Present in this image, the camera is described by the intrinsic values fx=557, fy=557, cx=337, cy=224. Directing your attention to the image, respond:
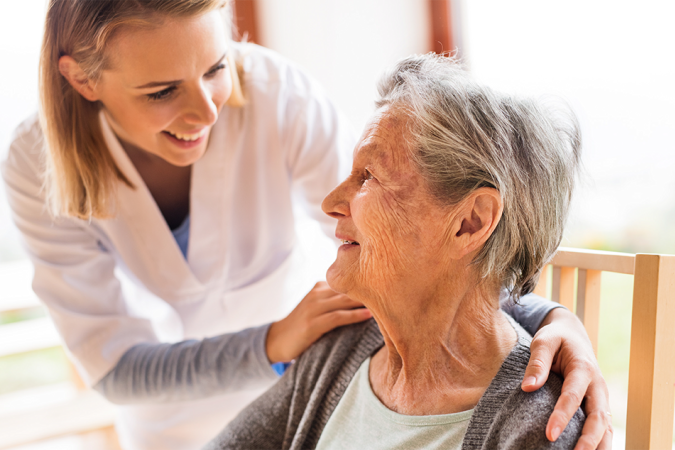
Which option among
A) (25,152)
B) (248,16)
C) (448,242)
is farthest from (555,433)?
(248,16)

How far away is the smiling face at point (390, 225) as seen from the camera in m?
1.01

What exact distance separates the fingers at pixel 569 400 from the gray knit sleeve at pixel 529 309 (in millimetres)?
256

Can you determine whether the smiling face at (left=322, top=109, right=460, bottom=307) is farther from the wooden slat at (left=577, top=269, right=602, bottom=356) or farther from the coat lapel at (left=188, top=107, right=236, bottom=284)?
the coat lapel at (left=188, top=107, right=236, bottom=284)

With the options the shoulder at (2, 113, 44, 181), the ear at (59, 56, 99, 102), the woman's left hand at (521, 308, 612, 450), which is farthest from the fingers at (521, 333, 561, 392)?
the shoulder at (2, 113, 44, 181)

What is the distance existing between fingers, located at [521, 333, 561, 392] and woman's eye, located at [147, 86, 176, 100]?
0.91 meters

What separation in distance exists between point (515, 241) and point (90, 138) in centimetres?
107

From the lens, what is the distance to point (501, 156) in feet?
3.11

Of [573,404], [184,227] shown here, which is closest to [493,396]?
[573,404]

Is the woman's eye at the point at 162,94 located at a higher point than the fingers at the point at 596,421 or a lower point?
higher

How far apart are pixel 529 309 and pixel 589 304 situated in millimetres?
121

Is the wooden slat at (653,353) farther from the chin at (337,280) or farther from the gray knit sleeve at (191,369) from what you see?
the gray knit sleeve at (191,369)

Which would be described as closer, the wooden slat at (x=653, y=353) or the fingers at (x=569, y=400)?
the fingers at (x=569, y=400)

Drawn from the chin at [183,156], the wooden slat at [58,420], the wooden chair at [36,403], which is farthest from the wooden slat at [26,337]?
the chin at [183,156]

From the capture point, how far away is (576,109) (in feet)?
3.47
